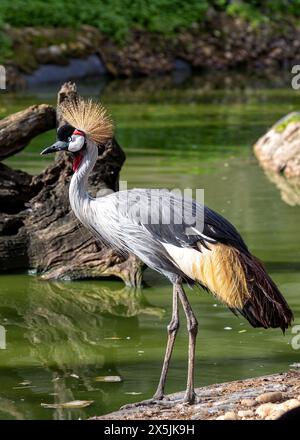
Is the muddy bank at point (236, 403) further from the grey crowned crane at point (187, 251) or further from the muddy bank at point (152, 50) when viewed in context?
the muddy bank at point (152, 50)

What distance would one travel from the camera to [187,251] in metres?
7.04

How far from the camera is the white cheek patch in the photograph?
766 cm

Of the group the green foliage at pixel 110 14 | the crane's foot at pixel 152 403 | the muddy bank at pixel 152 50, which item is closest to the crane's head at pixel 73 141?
the crane's foot at pixel 152 403

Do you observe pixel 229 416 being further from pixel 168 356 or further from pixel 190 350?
pixel 168 356

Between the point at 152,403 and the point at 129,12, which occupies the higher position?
the point at 129,12

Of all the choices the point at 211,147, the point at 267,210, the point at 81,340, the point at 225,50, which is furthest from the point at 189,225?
the point at 225,50

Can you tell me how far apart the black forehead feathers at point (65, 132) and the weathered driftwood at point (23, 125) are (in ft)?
10.7

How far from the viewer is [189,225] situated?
7.06 m

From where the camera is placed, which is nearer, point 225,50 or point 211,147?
point 211,147

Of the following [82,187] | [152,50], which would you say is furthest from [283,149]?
[152,50]

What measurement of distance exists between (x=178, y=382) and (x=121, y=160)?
3789mm

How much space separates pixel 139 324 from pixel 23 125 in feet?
8.06
